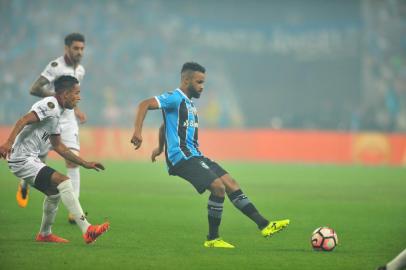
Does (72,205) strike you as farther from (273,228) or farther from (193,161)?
(273,228)

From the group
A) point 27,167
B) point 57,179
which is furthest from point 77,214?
point 27,167

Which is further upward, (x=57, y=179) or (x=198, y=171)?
(x=198, y=171)

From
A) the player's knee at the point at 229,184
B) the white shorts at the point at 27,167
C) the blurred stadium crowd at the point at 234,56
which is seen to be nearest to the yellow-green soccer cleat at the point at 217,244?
the player's knee at the point at 229,184

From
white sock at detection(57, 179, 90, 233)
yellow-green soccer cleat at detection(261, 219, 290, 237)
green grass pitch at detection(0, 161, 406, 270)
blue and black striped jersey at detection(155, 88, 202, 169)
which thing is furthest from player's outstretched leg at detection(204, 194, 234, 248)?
white sock at detection(57, 179, 90, 233)

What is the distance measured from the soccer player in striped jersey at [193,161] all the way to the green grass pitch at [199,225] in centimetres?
29

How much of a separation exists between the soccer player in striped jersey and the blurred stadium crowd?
26.2 m

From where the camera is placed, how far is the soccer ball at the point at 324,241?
9.18 metres

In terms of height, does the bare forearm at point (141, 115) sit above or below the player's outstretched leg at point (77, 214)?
above

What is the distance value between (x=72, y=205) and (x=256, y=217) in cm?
219

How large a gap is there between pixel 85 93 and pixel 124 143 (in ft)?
19.4

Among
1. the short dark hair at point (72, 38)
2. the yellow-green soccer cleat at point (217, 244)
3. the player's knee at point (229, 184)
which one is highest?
the short dark hair at point (72, 38)

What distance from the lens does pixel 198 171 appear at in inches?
376

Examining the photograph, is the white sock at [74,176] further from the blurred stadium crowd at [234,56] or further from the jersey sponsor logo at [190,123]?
the blurred stadium crowd at [234,56]

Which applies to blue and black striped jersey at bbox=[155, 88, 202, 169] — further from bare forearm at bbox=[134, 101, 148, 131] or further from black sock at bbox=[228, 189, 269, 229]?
black sock at bbox=[228, 189, 269, 229]
